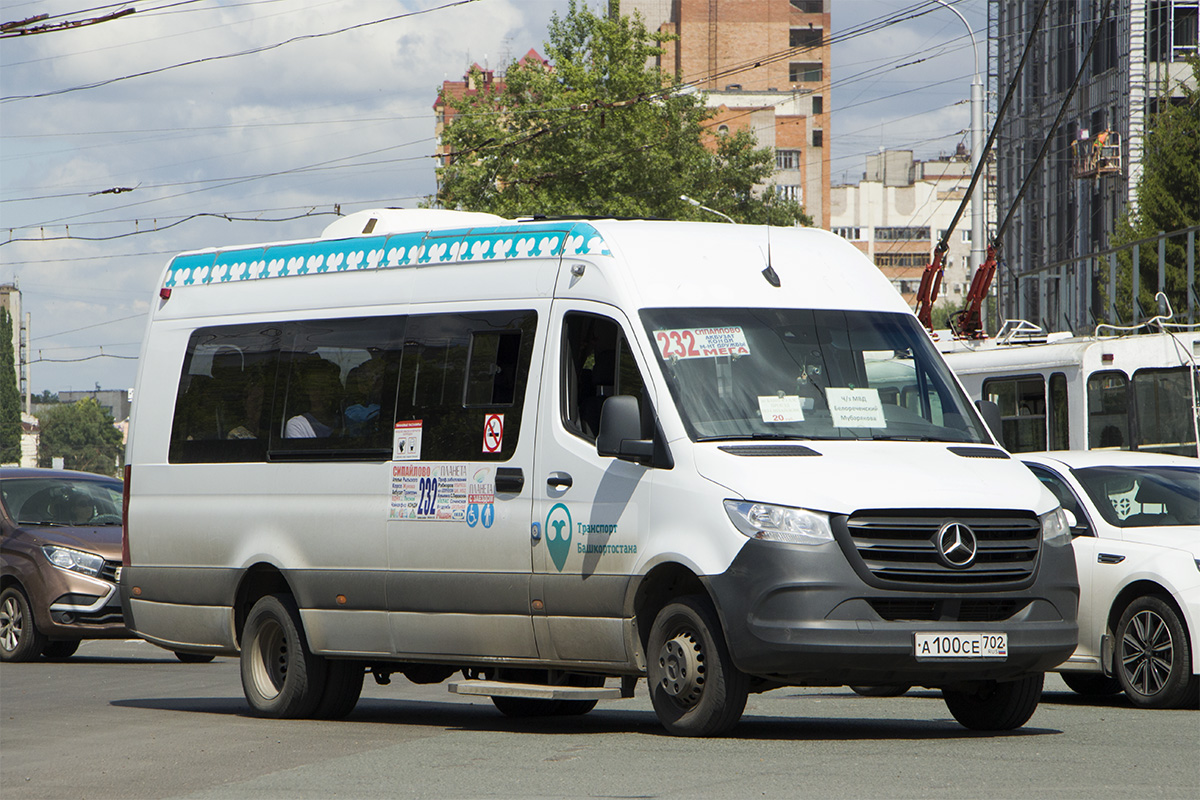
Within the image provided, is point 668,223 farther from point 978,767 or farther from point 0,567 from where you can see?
point 0,567

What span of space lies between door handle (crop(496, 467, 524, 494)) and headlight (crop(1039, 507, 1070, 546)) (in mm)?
2661

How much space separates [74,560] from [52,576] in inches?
10.2

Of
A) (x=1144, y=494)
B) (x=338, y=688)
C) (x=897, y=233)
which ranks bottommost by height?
(x=338, y=688)

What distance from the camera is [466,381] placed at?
10.1 m

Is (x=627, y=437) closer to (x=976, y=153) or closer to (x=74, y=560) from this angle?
(x=74, y=560)

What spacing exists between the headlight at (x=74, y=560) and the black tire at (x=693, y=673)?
9.64 meters

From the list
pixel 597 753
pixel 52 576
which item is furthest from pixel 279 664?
pixel 52 576

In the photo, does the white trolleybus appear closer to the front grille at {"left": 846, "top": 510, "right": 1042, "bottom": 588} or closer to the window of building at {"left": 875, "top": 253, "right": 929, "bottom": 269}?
the front grille at {"left": 846, "top": 510, "right": 1042, "bottom": 588}

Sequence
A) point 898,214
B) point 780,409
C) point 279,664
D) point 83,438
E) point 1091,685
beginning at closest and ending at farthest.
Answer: point 780,409 < point 279,664 < point 1091,685 < point 898,214 < point 83,438

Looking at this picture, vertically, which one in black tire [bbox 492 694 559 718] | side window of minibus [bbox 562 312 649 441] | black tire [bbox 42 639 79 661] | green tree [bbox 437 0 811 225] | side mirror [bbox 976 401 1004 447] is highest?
green tree [bbox 437 0 811 225]

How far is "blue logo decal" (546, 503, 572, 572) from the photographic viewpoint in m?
9.44

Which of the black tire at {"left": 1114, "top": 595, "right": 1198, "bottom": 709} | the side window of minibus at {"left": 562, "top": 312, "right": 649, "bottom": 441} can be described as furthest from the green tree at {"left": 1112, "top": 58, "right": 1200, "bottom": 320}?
the side window of minibus at {"left": 562, "top": 312, "right": 649, "bottom": 441}

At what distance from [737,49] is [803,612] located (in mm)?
95852

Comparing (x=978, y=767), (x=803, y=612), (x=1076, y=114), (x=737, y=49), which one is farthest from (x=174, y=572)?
(x=737, y=49)
